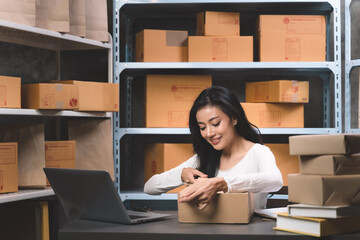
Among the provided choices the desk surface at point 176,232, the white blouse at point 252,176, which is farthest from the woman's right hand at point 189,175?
the desk surface at point 176,232

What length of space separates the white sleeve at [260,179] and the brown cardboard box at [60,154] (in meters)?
0.94

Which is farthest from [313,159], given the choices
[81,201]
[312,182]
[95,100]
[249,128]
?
[95,100]

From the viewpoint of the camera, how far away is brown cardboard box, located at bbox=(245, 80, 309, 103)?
9.41ft

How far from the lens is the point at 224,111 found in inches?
85.4

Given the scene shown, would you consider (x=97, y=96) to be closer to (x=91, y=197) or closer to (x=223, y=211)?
(x=91, y=197)

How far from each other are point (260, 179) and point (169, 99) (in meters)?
1.13

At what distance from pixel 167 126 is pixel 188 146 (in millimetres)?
168

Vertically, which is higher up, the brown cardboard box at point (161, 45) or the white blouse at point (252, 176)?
the brown cardboard box at point (161, 45)

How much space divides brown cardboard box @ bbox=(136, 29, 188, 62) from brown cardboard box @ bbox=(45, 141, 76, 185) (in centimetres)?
70

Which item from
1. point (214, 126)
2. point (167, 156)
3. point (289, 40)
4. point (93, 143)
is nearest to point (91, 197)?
point (214, 126)

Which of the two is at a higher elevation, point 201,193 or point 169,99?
point 169,99

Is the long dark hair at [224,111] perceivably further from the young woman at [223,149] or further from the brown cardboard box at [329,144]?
the brown cardboard box at [329,144]

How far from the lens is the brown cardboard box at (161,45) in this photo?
289 cm

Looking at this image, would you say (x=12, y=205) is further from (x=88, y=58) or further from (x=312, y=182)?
(x=312, y=182)
